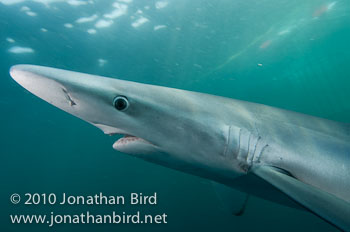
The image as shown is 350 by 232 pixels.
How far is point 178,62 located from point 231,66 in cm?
858

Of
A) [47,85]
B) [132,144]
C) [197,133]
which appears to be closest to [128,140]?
[132,144]

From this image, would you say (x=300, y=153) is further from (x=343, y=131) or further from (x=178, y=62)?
(x=178, y=62)

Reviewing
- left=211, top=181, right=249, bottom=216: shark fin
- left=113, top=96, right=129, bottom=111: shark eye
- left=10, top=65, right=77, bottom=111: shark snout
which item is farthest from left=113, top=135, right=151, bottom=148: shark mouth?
left=211, top=181, right=249, bottom=216: shark fin

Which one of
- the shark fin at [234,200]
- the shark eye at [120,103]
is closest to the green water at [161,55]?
the shark fin at [234,200]

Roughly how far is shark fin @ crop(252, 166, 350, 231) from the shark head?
479mm

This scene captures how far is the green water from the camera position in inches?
449

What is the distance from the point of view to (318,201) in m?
1.27

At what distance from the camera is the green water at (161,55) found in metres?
11.4

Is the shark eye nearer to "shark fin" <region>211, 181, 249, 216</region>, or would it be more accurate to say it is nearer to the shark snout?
the shark snout

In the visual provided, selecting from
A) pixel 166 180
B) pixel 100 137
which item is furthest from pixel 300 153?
pixel 100 137

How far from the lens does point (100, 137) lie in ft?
108

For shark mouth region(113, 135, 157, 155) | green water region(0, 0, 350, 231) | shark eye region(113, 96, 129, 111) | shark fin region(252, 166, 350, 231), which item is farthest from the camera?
green water region(0, 0, 350, 231)

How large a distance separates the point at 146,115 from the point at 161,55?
16128 millimetres

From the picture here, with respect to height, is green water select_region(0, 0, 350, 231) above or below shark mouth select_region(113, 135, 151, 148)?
above
